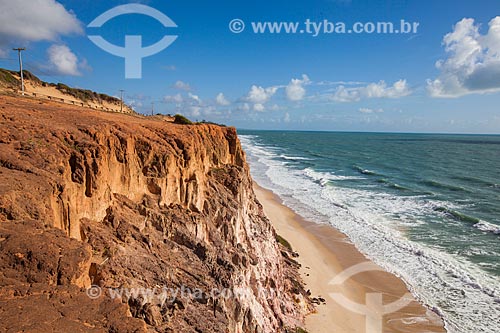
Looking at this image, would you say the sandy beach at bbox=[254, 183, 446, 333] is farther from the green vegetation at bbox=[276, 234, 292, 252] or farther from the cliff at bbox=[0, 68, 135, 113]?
the cliff at bbox=[0, 68, 135, 113]

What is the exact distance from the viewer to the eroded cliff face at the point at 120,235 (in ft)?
21.2

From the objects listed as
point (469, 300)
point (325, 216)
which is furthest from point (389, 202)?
point (469, 300)

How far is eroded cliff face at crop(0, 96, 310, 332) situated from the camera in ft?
21.2

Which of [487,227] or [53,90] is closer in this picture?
[487,227]

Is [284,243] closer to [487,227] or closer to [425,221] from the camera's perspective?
[425,221]

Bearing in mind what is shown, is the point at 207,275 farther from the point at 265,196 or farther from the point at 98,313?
the point at 265,196

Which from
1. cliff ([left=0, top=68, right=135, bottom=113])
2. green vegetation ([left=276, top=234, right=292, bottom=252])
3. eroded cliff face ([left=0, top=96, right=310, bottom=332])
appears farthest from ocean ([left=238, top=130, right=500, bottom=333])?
cliff ([left=0, top=68, right=135, bottom=113])

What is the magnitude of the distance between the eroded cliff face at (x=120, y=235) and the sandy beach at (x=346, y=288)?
3604mm

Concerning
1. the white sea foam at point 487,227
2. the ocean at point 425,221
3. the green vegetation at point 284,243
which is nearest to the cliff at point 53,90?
the green vegetation at point 284,243

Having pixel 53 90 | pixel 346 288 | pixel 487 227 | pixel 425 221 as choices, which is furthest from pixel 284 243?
pixel 53 90

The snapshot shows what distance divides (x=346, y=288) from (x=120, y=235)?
1941 cm

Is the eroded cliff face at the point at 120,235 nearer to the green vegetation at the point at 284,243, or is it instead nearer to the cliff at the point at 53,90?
the green vegetation at the point at 284,243

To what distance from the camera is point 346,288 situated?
2417 centimetres

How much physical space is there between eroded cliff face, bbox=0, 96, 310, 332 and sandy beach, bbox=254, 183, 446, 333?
3604 mm
